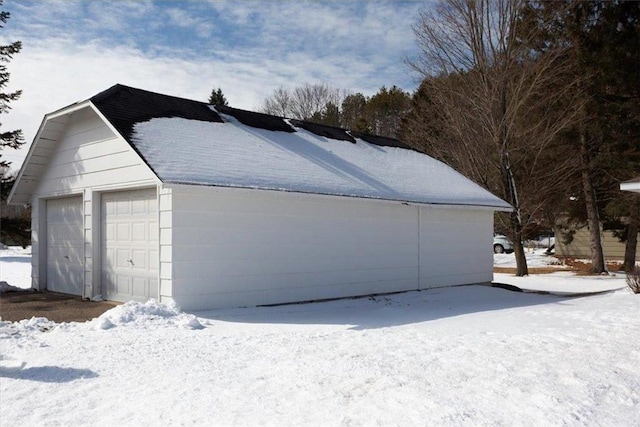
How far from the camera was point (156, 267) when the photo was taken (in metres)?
10.4

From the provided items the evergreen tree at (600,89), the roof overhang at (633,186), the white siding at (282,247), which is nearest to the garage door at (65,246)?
the white siding at (282,247)

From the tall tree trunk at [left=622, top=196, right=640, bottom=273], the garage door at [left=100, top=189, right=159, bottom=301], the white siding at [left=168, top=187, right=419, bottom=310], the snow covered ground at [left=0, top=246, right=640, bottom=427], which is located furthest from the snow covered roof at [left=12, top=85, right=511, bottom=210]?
the tall tree trunk at [left=622, top=196, right=640, bottom=273]

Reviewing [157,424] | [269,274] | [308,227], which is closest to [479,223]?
[308,227]

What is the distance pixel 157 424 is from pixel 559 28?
2260cm

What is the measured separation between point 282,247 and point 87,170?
15.0 feet

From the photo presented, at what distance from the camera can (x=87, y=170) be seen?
39.2ft

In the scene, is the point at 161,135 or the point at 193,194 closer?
the point at 193,194

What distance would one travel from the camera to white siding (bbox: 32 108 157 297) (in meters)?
10.8

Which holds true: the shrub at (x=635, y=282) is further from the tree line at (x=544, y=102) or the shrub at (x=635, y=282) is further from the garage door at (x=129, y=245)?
the garage door at (x=129, y=245)

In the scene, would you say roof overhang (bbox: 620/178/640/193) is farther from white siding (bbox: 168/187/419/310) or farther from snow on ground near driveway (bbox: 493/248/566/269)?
snow on ground near driveway (bbox: 493/248/566/269)

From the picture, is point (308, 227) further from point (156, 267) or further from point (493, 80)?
Answer: point (493, 80)

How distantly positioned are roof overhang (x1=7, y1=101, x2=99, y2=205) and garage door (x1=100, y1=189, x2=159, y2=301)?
6.43 feet

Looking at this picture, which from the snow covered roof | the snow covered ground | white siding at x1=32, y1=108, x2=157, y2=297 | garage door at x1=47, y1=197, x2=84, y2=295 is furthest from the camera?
garage door at x1=47, y1=197, x2=84, y2=295

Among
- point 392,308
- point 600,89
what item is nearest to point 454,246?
point 392,308
